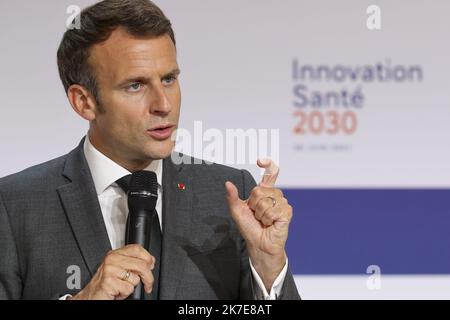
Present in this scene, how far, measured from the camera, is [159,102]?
5.54 feet

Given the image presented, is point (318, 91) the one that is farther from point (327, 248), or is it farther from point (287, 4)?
point (327, 248)

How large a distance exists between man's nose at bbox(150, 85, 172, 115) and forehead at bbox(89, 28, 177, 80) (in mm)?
44

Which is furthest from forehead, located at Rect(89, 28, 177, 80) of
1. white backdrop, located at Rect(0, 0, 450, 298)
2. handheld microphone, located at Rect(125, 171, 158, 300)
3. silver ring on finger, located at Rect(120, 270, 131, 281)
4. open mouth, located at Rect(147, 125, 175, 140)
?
white backdrop, located at Rect(0, 0, 450, 298)

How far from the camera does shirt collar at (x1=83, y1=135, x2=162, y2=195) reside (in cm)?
175

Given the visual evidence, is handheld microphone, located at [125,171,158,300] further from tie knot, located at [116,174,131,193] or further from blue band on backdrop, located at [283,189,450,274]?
blue band on backdrop, located at [283,189,450,274]

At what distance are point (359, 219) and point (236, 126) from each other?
51cm

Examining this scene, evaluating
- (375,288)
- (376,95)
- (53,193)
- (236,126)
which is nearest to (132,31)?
(53,193)

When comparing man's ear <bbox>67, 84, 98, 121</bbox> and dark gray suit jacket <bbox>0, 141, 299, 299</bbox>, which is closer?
dark gray suit jacket <bbox>0, 141, 299, 299</bbox>

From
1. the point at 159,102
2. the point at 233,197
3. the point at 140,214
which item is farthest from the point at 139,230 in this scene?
the point at 159,102

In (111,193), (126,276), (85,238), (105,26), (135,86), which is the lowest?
(126,276)

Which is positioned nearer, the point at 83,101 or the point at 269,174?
the point at 269,174

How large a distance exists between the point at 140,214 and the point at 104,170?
36cm

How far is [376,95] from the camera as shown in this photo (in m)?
2.49

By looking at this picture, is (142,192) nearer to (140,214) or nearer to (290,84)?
(140,214)
